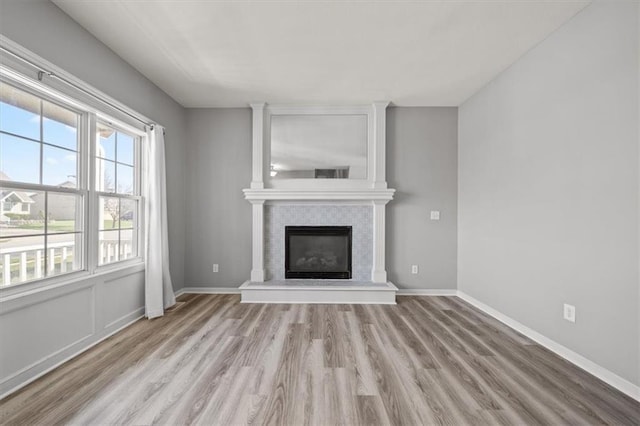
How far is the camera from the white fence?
72.1 inches

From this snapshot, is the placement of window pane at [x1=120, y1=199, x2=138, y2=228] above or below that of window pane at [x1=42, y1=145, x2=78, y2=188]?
below

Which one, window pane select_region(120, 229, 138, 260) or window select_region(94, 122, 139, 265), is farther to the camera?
window pane select_region(120, 229, 138, 260)

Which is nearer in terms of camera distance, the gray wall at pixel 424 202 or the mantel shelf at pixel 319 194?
the mantel shelf at pixel 319 194

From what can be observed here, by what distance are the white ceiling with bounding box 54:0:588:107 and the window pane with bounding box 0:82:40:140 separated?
0.73m

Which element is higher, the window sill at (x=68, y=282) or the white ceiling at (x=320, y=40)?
the white ceiling at (x=320, y=40)

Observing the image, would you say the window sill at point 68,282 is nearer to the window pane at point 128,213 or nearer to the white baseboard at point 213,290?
the window pane at point 128,213

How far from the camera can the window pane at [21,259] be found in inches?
71.4

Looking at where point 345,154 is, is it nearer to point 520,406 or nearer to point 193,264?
point 193,264

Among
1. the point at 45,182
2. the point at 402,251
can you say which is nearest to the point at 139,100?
the point at 45,182

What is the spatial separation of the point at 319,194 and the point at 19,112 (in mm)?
2841

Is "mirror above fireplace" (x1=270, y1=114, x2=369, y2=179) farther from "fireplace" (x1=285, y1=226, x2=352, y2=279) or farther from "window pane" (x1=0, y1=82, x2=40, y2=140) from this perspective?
"window pane" (x1=0, y1=82, x2=40, y2=140)

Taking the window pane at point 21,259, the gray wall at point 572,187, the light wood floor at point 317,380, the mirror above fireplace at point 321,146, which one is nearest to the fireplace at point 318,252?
the mirror above fireplace at point 321,146

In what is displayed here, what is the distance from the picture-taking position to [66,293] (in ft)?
7.02

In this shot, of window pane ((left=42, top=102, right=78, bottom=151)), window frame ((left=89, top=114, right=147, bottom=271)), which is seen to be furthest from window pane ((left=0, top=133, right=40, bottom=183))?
window frame ((left=89, top=114, right=147, bottom=271))
